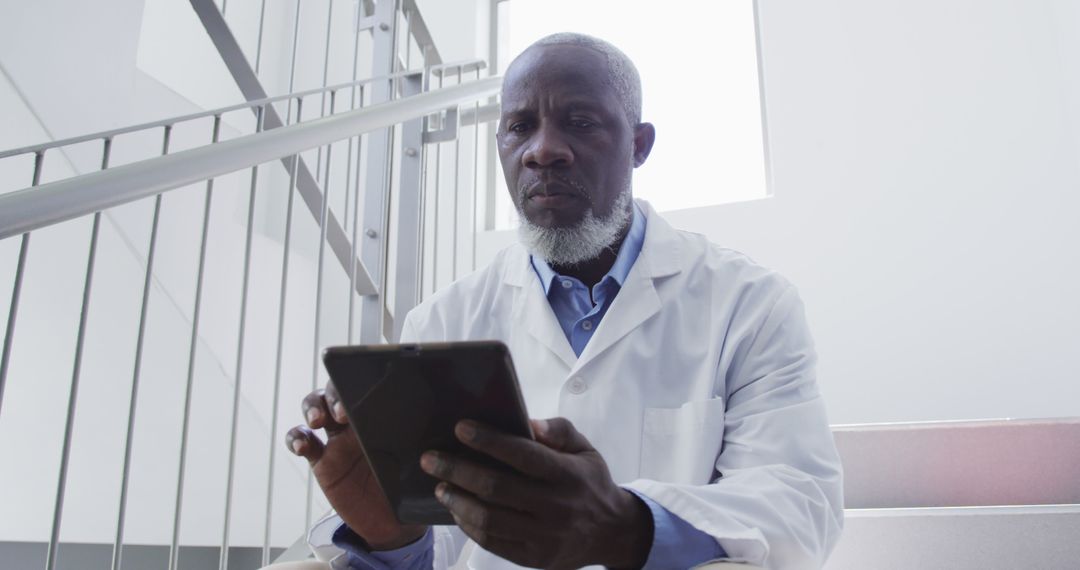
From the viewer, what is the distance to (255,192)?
47.1 inches

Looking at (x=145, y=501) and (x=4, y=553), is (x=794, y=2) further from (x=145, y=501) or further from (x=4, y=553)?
(x=4, y=553)

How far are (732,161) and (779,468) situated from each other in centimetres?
238

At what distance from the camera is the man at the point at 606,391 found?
599 mm

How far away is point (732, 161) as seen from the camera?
10.0 feet

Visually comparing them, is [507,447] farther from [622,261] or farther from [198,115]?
[198,115]

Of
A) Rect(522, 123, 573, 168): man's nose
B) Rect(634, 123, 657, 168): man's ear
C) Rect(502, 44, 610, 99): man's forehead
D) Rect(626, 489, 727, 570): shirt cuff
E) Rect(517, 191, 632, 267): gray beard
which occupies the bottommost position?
Rect(626, 489, 727, 570): shirt cuff

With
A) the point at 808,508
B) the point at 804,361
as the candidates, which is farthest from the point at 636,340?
the point at 808,508

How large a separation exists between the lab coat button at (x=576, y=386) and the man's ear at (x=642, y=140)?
0.48 meters

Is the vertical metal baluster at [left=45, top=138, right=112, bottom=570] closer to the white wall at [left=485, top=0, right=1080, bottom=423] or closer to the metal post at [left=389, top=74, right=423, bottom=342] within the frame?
the metal post at [left=389, top=74, right=423, bottom=342]

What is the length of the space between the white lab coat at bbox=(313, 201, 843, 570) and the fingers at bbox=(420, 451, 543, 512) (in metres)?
0.23

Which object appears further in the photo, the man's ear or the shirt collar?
the man's ear

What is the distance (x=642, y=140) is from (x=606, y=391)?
20.7 inches

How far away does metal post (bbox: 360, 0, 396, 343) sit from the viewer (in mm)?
1614

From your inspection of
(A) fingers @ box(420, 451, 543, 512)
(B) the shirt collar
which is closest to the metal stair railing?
(B) the shirt collar
